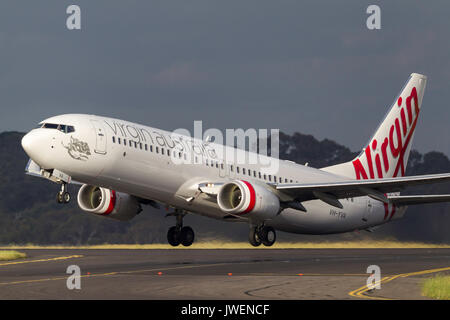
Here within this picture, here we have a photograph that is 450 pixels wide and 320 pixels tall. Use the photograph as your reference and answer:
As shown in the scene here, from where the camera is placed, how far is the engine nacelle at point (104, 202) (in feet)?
135

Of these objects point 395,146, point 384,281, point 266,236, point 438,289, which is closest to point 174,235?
point 266,236

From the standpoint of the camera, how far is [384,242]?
181ft

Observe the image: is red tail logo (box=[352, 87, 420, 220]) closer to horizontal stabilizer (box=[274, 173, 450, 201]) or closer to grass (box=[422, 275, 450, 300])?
horizontal stabilizer (box=[274, 173, 450, 201])

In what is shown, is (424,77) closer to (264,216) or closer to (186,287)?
(264,216)

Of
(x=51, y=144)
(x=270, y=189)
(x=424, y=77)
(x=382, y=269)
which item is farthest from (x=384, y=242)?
(x=51, y=144)

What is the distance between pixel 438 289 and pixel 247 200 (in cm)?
1674

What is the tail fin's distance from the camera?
51875mm

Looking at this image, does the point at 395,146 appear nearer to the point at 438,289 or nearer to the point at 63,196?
the point at 63,196

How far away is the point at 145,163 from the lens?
36312 millimetres

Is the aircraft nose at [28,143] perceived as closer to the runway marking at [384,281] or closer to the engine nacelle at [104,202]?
the engine nacelle at [104,202]

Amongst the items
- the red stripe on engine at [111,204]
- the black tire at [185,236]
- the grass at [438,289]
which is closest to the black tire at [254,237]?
the black tire at [185,236]

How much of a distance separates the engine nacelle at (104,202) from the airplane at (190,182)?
0.05m

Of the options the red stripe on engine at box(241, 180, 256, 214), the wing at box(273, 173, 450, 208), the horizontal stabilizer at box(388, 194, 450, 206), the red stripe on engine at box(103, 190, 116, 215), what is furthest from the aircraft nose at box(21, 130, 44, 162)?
the horizontal stabilizer at box(388, 194, 450, 206)

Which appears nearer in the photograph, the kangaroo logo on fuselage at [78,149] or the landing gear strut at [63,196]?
the kangaroo logo on fuselage at [78,149]
